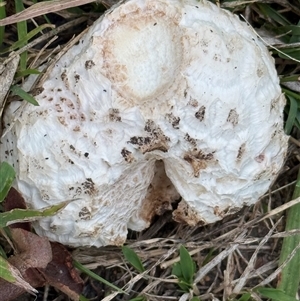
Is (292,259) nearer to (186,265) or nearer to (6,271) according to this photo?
(186,265)

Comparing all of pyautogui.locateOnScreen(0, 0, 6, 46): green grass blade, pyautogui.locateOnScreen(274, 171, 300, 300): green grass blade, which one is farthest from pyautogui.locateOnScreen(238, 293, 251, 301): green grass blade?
pyautogui.locateOnScreen(0, 0, 6, 46): green grass blade

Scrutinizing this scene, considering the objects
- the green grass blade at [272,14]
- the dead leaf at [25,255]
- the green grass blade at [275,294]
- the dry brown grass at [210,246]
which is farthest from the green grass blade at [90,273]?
the green grass blade at [272,14]

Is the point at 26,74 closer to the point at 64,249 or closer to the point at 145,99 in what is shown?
the point at 145,99

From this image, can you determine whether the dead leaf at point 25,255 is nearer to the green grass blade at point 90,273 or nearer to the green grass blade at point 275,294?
the green grass blade at point 90,273

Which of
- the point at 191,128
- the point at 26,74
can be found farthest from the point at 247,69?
the point at 26,74

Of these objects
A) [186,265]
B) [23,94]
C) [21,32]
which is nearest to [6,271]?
[23,94]

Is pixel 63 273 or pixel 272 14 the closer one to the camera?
pixel 63 273
